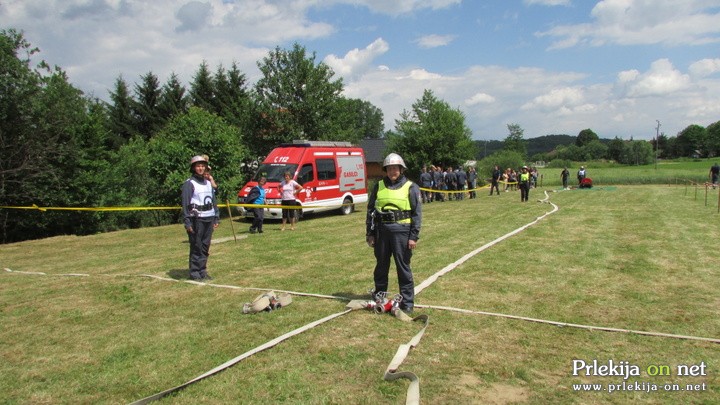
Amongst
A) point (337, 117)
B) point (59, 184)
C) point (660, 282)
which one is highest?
point (337, 117)

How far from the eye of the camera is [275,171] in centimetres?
1792

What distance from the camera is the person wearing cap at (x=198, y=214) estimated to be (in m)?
8.02

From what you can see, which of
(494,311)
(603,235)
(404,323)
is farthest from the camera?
(603,235)

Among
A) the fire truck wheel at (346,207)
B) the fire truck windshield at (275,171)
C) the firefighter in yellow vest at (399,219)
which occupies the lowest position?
the fire truck wheel at (346,207)

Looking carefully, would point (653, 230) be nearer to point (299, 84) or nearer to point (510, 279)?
point (510, 279)

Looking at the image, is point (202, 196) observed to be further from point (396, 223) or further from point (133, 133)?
point (133, 133)

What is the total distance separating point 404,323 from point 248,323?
181 centimetres

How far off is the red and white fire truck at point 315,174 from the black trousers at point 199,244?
8674 mm

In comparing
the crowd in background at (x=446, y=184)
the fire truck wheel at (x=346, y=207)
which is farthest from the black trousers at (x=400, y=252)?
the crowd in background at (x=446, y=184)

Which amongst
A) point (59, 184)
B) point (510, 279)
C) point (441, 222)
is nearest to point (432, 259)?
point (510, 279)

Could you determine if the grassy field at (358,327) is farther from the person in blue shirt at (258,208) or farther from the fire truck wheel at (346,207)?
the fire truck wheel at (346,207)

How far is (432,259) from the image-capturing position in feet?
30.6

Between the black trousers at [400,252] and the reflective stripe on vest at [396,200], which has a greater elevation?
the reflective stripe on vest at [396,200]

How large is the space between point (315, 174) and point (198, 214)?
10.3 m
